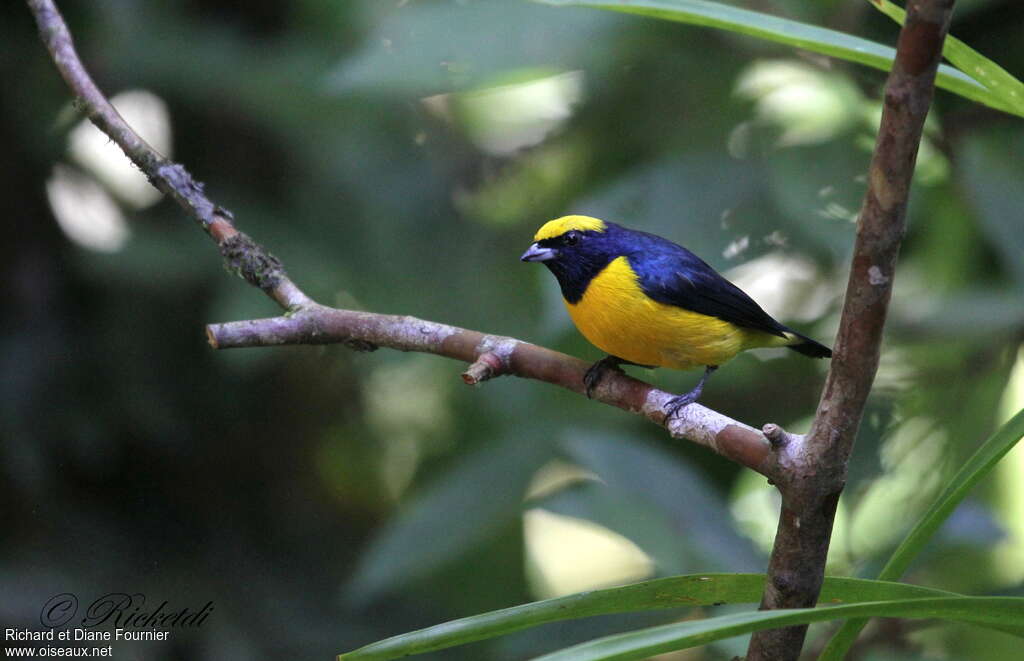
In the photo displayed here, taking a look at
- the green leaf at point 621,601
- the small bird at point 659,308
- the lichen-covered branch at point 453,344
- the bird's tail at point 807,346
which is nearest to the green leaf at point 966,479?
the green leaf at point 621,601

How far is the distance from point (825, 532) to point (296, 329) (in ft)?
2.98

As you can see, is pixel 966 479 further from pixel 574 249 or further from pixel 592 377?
pixel 574 249

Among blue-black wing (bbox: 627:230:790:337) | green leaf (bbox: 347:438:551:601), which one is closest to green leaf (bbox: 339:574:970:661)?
blue-black wing (bbox: 627:230:790:337)

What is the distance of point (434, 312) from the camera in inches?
119

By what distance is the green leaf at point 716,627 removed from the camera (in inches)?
40.3

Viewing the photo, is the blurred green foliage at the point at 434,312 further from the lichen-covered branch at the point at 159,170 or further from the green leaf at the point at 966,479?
the green leaf at the point at 966,479

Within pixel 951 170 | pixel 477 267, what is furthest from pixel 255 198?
pixel 951 170

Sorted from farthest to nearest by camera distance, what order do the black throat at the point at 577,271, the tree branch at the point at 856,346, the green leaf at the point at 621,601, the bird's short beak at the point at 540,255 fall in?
the bird's short beak at the point at 540,255 < the black throat at the point at 577,271 < the green leaf at the point at 621,601 < the tree branch at the point at 856,346

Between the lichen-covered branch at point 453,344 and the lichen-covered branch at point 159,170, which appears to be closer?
A: the lichen-covered branch at point 453,344

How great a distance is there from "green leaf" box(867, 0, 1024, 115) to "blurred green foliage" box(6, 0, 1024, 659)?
0.96m

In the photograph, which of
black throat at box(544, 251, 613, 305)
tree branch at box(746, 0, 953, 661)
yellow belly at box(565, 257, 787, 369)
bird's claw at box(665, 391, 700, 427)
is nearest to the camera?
tree branch at box(746, 0, 953, 661)

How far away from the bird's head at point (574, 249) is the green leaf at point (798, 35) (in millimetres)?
1008

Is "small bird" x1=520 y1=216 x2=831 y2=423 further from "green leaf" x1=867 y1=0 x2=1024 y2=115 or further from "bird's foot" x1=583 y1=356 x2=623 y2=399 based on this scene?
"green leaf" x1=867 y1=0 x2=1024 y2=115

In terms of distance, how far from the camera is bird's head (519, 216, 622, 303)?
2467 mm
